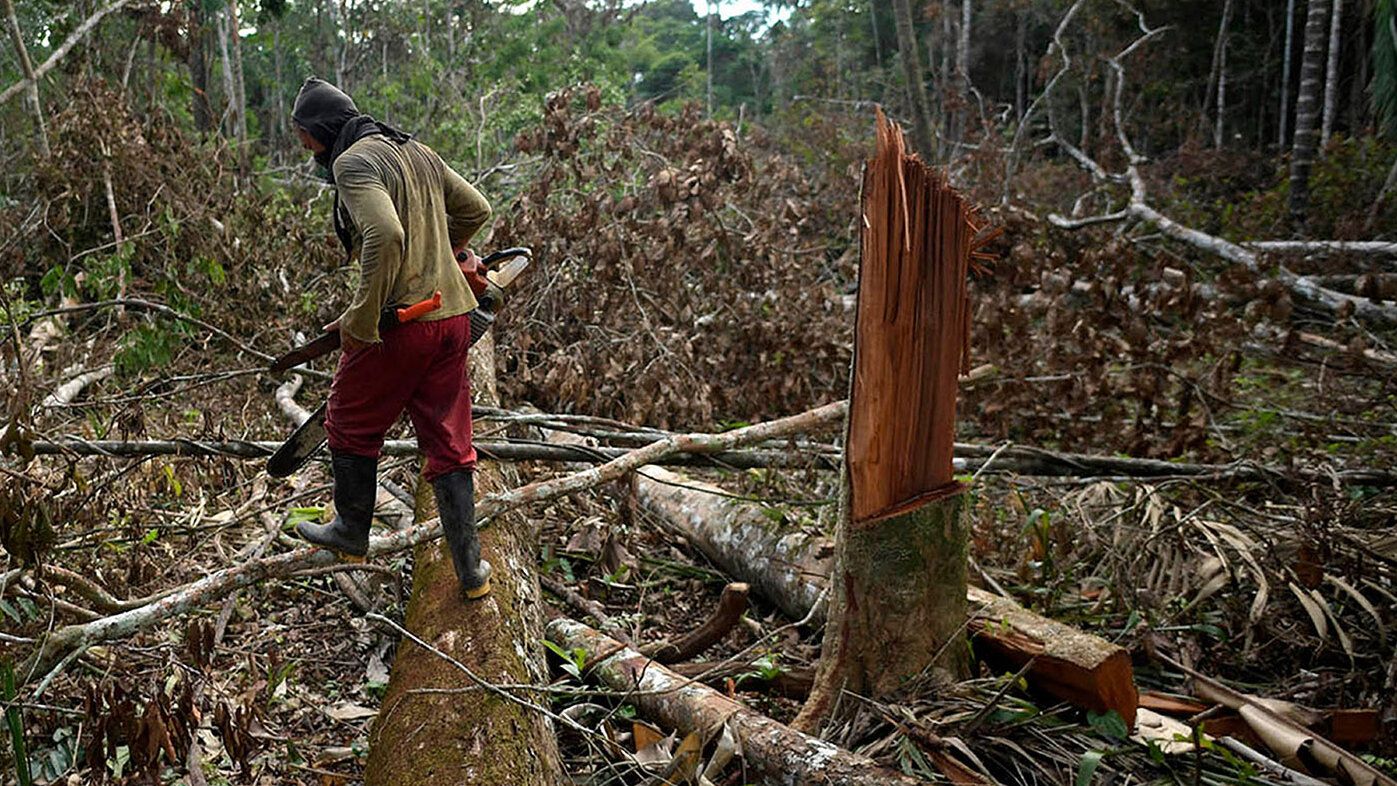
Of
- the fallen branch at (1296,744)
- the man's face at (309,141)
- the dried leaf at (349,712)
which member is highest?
the man's face at (309,141)

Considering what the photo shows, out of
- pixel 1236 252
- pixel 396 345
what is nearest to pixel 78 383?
pixel 396 345

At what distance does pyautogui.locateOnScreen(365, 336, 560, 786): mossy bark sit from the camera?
7.83 feet

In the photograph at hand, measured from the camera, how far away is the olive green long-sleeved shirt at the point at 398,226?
8.96 feet

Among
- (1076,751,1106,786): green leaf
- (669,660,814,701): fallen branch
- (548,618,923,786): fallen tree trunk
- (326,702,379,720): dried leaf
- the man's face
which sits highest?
the man's face

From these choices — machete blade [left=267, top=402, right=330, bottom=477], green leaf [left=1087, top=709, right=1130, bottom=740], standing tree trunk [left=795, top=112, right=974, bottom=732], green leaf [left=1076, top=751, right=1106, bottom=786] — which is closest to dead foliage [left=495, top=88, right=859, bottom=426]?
machete blade [left=267, top=402, right=330, bottom=477]

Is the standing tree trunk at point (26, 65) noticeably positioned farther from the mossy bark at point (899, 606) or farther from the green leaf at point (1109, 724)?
the green leaf at point (1109, 724)

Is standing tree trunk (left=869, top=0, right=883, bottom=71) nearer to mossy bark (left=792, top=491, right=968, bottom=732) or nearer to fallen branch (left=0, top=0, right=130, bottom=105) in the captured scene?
fallen branch (left=0, top=0, right=130, bottom=105)

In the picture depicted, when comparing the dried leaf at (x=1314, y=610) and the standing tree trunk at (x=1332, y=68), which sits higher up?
the standing tree trunk at (x=1332, y=68)

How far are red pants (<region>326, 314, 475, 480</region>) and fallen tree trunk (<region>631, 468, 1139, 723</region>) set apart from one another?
1425 mm

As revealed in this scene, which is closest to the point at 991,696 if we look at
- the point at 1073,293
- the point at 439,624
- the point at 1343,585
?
the point at 1343,585

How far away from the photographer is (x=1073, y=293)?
8125 mm

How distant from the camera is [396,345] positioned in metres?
2.91

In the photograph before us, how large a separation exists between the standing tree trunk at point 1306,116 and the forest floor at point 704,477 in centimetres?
282

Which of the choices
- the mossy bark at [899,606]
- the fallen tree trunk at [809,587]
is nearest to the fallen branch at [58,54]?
the fallen tree trunk at [809,587]
